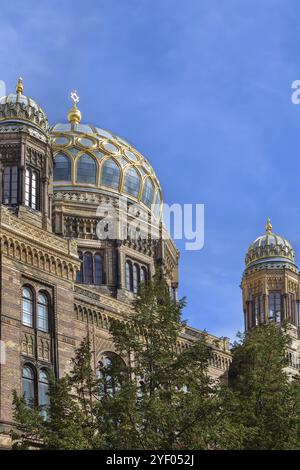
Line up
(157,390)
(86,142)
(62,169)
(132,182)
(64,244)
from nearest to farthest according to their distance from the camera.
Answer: (157,390) < (64,244) < (62,169) < (86,142) < (132,182)

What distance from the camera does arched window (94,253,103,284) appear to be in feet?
197

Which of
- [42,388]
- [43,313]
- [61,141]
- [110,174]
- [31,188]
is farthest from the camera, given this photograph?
[110,174]

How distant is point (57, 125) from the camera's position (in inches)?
2539

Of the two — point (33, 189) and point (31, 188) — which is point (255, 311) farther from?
point (31, 188)

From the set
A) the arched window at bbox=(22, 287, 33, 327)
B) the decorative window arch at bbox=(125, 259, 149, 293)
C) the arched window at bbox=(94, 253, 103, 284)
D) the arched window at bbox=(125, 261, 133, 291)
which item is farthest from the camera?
the decorative window arch at bbox=(125, 259, 149, 293)

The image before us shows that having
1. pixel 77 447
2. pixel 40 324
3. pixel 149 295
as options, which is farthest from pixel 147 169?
pixel 77 447

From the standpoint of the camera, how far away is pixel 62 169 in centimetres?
6194

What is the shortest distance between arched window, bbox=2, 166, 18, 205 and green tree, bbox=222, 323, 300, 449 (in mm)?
13331

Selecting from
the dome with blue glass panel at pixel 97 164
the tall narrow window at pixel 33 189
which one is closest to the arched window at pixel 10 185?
the tall narrow window at pixel 33 189

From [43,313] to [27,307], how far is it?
955 millimetres

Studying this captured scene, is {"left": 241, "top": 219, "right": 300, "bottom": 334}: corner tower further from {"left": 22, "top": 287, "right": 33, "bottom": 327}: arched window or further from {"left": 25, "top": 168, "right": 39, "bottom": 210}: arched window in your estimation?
{"left": 22, "top": 287, "right": 33, "bottom": 327}: arched window

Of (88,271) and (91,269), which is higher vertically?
(91,269)

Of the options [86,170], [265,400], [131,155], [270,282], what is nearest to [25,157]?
[86,170]

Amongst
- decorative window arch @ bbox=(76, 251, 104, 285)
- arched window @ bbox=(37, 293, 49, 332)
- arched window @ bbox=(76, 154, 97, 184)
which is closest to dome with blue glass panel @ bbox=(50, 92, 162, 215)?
arched window @ bbox=(76, 154, 97, 184)
